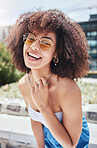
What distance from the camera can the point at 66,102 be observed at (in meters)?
1.05

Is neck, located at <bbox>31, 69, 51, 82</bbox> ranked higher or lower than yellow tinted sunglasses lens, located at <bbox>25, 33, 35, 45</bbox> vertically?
lower

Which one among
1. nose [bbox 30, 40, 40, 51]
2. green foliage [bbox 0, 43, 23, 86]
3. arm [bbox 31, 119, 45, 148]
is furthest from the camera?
green foliage [bbox 0, 43, 23, 86]

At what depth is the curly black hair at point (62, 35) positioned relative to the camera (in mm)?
1023

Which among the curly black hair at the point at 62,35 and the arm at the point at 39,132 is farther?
the arm at the point at 39,132

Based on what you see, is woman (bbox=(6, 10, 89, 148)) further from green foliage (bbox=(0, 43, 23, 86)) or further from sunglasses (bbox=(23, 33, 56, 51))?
green foliage (bbox=(0, 43, 23, 86))

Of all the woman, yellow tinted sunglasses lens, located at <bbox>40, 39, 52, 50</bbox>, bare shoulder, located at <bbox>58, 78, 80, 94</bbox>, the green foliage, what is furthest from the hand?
the green foliage

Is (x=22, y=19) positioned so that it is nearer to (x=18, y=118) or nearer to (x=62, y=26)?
(x=62, y=26)

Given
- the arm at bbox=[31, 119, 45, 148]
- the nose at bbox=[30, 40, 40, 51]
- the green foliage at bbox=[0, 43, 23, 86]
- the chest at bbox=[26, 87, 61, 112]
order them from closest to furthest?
the nose at bbox=[30, 40, 40, 51], the chest at bbox=[26, 87, 61, 112], the arm at bbox=[31, 119, 45, 148], the green foliage at bbox=[0, 43, 23, 86]

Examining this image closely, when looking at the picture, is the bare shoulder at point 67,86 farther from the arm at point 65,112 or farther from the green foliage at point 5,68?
the green foliage at point 5,68

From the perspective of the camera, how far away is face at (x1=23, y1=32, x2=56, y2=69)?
1.02m

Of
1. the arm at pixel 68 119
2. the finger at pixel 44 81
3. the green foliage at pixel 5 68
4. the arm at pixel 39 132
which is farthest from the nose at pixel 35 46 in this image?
the green foliage at pixel 5 68

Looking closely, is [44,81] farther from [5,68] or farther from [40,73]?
[5,68]

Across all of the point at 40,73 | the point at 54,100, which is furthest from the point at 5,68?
the point at 54,100

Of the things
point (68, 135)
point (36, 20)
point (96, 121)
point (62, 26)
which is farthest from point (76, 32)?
point (96, 121)
